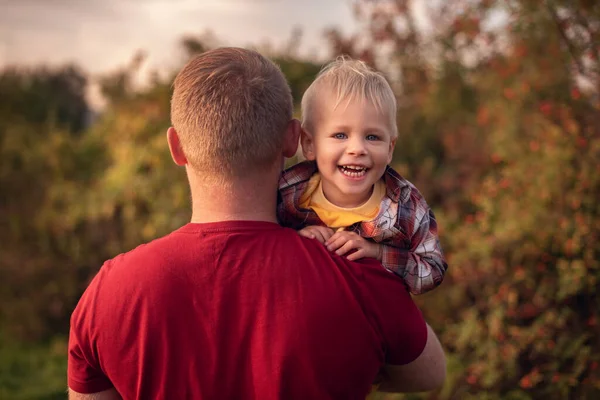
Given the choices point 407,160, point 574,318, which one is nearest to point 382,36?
point 407,160

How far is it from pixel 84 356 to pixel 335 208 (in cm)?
90

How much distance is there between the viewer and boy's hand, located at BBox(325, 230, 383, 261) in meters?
1.91

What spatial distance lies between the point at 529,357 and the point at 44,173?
625cm

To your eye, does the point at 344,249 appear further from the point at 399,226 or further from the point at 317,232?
the point at 399,226

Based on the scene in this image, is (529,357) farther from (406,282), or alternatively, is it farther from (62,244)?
(62,244)

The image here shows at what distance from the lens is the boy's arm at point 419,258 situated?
1.99 m

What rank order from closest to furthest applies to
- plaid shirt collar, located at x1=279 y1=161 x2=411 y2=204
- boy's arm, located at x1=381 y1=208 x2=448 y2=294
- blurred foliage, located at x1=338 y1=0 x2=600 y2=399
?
1. boy's arm, located at x1=381 y1=208 x2=448 y2=294
2. plaid shirt collar, located at x1=279 y1=161 x2=411 y2=204
3. blurred foliage, located at x1=338 y1=0 x2=600 y2=399

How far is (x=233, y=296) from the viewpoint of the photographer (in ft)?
5.84

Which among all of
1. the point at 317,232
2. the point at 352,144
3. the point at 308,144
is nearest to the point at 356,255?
the point at 317,232

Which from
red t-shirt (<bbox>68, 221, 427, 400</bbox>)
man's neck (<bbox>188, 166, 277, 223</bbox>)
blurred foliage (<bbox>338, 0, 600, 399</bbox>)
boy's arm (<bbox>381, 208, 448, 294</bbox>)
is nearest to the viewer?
red t-shirt (<bbox>68, 221, 427, 400</bbox>)

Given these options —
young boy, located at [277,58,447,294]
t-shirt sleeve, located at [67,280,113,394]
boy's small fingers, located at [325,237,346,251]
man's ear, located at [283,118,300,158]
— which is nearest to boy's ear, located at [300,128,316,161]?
young boy, located at [277,58,447,294]

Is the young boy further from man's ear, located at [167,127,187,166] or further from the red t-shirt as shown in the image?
man's ear, located at [167,127,187,166]

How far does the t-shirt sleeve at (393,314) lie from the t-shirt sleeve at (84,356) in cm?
80

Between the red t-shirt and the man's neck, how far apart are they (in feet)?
0.17
